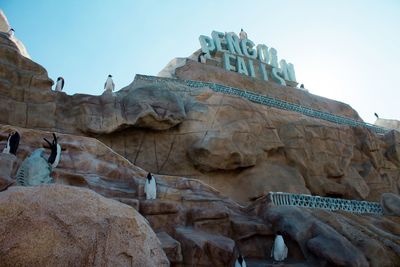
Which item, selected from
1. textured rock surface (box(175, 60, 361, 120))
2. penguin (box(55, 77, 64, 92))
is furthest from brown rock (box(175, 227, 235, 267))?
textured rock surface (box(175, 60, 361, 120))

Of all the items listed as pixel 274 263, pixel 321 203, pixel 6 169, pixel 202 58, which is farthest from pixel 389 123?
pixel 6 169

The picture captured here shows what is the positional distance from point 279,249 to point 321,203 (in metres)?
4.01

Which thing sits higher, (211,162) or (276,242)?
(211,162)

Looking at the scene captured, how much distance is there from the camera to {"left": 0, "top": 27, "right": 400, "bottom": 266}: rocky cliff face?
9703 mm

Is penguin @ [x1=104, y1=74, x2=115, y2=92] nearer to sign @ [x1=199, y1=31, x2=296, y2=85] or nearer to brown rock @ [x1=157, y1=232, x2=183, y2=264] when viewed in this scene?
sign @ [x1=199, y1=31, x2=296, y2=85]

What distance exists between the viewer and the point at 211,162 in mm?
16781

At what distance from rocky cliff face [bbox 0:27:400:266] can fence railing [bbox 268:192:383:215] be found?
68 centimetres

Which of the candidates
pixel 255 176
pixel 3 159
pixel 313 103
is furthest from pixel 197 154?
pixel 313 103

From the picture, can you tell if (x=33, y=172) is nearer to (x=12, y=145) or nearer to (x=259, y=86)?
(x=12, y=145)

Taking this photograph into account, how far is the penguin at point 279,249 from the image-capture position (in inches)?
404

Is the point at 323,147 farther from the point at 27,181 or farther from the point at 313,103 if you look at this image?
the point at 27,181

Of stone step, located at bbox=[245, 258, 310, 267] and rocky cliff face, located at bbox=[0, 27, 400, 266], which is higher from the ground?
rocky cliff face, located at bbox=[0, 27, 400, 266]

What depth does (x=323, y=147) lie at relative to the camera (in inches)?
757

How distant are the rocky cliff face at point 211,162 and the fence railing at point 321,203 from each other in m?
0.68
